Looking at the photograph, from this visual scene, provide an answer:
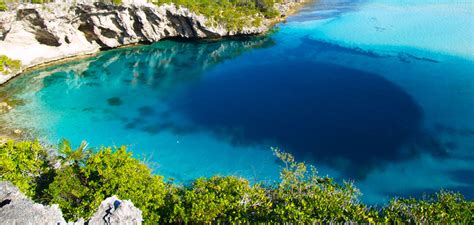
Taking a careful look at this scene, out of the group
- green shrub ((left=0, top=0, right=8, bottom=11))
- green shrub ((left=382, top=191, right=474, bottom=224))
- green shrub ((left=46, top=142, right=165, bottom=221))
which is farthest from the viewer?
green shrub ((left=0, top=0, right=8, bottom=11))

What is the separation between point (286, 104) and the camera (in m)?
34.8

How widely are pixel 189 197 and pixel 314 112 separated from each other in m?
20.2

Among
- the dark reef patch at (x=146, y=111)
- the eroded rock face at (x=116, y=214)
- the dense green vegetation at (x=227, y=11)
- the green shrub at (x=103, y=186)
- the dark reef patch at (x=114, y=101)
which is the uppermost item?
the dense green vegetation at (x=227, y=11)

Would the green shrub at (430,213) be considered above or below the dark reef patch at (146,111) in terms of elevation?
above

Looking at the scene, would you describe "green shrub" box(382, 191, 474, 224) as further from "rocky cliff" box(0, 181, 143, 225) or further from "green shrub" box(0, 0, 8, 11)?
"green shrub" box(0, 0, 8, 11)

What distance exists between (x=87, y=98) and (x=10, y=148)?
20194 mm

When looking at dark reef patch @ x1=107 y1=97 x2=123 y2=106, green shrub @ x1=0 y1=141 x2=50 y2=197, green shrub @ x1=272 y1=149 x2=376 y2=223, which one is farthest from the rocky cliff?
dark reef patch @ x1=107 y1=97 x2=123 y2=106

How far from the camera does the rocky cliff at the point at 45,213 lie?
11.7 meters

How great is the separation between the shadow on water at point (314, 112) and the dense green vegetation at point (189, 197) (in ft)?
28.9

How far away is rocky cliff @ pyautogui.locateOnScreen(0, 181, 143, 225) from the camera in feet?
38.4

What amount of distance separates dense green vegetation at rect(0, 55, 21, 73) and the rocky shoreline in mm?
634

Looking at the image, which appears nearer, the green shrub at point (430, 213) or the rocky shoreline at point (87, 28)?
the green shrub at point (430, 213)

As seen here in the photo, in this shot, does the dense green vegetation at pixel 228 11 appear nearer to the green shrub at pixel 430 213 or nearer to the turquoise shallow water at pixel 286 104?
the turquoise shallow water at pixel 286 104

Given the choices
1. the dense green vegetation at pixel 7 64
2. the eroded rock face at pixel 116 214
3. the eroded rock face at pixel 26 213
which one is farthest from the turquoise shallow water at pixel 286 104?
the eroded rock face at pixel 26 213
